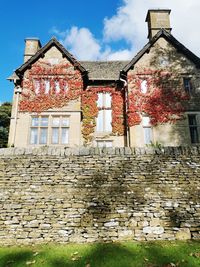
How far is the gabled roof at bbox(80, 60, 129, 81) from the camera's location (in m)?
24.8

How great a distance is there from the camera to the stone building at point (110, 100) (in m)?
21.8

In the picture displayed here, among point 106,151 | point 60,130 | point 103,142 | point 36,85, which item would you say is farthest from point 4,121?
point 106,151

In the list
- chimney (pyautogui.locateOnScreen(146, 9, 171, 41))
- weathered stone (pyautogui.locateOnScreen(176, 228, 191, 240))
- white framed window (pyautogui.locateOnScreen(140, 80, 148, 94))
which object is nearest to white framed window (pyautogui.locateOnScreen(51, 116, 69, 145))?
white framed window (pyautogui.locateOnScreen(140, 80, 148, 94))

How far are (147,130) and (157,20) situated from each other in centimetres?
1137

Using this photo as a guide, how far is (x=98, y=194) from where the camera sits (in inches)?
429

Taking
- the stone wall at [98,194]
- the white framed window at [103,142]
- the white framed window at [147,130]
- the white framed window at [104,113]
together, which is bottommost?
the stone wall at [98,194]

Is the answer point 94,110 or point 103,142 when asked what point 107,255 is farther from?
point 94,110

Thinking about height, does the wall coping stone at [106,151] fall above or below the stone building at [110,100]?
below

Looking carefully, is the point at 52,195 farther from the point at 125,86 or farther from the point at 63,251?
the point at 125,86

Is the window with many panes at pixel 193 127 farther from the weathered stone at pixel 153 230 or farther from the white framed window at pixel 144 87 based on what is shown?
the weathered stone at pixel 153 230

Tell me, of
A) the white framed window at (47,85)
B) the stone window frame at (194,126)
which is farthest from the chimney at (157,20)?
the white framed window at (47,85)

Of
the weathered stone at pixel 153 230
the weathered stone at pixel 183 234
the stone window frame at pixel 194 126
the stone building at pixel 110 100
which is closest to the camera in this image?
the weathered stone at pixel 183 234

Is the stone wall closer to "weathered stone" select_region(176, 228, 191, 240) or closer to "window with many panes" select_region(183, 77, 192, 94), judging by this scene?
"weathered stone" select_region(176, 228, 191, 240)

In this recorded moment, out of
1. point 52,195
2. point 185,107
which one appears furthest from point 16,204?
point 185,107
